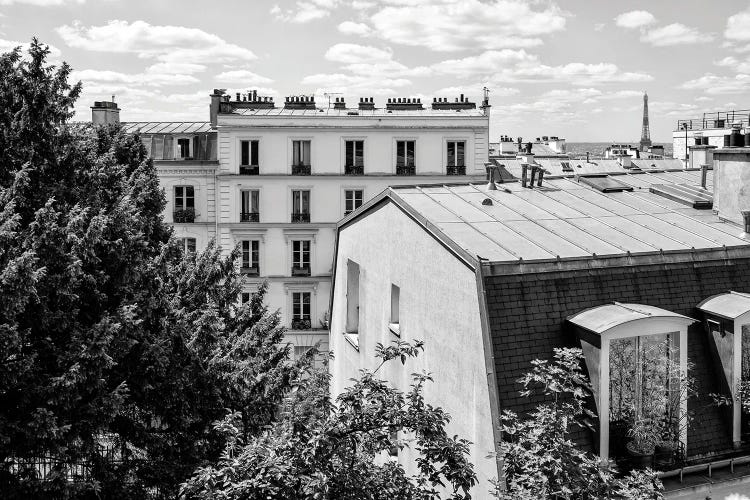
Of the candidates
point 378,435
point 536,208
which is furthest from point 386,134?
point 378,435

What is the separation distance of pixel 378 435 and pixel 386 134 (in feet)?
113

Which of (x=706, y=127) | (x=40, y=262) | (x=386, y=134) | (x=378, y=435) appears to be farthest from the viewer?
(x=706, y=127)

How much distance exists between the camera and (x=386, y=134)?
42.1 meters

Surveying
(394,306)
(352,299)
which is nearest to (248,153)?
(352,299)

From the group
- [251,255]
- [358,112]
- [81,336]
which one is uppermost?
[358,112]

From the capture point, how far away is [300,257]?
142 feet

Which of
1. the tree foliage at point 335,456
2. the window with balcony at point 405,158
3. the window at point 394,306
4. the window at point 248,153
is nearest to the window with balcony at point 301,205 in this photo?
the window at point 248,153

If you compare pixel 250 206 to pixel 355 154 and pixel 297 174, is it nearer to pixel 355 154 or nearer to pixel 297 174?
pixel 297 174

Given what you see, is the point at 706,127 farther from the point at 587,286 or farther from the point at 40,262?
the point at 40,262

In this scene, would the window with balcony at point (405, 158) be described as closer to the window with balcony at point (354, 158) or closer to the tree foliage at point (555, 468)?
the window with balcony at point (354, 158)

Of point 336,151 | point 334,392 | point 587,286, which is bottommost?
point 334,392

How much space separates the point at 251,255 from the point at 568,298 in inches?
1348

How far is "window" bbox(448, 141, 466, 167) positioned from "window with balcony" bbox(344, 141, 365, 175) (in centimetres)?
541

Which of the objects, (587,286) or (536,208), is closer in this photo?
(587,286)
